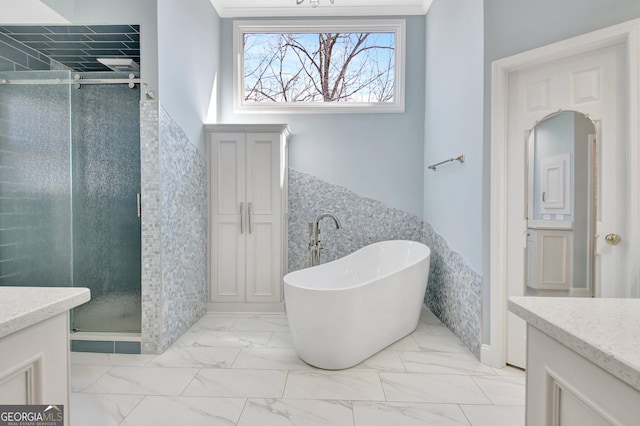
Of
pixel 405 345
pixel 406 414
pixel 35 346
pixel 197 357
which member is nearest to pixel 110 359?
pixel 197 357

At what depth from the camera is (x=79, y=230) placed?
2.55 metres

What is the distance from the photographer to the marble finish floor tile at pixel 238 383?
1.88 m

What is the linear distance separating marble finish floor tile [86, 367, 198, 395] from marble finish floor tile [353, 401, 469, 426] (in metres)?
1.05


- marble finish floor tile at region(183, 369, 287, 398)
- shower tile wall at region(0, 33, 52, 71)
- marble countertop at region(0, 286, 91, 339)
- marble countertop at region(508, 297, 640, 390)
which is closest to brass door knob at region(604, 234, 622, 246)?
marble countertop at region(508, 297, 640, 390)

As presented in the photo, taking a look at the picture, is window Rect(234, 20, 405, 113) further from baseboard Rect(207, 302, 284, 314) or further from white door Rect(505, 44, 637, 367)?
baseboard Rect(207, 302, 284, 314)

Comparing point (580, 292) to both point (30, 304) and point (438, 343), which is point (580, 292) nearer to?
point (438, 343)

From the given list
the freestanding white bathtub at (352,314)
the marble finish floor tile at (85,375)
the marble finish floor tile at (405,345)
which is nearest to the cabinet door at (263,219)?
the freestanding white bathtub at (352,314)

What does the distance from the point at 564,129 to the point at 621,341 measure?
1.75 meters

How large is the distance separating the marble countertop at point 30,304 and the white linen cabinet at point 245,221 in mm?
2302

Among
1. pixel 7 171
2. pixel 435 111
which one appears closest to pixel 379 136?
pixel 435 111

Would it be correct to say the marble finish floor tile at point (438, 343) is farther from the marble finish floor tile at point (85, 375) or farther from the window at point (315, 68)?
the window at point (315, 68)

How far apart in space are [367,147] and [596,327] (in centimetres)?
306

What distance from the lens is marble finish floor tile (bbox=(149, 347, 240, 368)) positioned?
221 cm

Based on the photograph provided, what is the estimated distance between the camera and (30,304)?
78 cm
